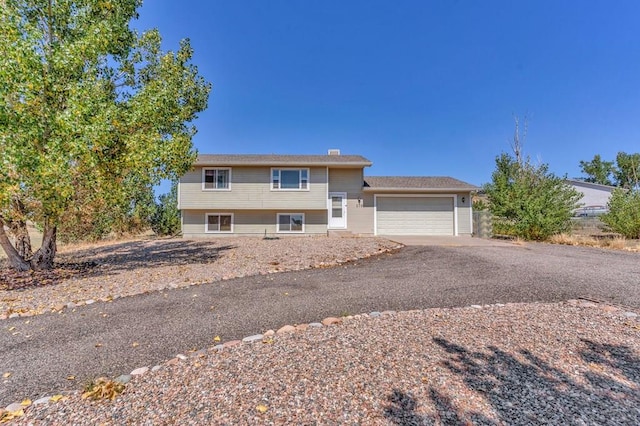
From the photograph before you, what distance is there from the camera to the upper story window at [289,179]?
16266 millimetres

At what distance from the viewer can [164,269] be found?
7824 millimetres

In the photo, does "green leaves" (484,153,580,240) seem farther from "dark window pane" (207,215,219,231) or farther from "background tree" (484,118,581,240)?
"dark window pane" (207,215,219,231)

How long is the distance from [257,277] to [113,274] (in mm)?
3618

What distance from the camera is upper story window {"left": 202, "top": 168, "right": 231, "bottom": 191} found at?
16125 millimetres

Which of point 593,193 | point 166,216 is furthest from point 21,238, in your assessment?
point 593,193

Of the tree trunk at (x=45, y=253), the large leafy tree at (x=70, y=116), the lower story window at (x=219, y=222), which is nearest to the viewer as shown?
the large leafy tree at (x=70, y=116)

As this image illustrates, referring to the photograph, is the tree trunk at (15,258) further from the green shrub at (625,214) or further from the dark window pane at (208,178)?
the green shrub at (625,214)

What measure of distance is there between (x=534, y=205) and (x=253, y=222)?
13.4 meters

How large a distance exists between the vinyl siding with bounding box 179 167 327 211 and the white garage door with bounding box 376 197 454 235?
3.49 m

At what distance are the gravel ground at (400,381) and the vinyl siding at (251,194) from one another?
42.0ft

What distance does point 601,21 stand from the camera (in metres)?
11.5

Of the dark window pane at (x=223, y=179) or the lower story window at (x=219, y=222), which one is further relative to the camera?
the lower story window at (x=219, y=222)

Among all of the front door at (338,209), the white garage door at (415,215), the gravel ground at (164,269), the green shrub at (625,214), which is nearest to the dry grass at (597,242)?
the green shrub at (625,214)

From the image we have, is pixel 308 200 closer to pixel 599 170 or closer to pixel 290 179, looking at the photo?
pixel 290 179
